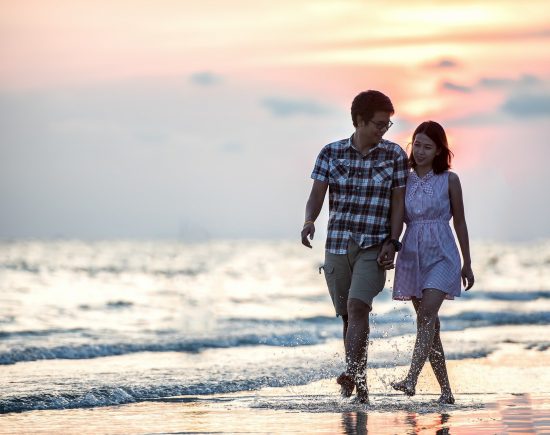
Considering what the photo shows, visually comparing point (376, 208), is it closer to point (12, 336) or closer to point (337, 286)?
point (337, 286)

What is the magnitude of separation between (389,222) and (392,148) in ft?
1.67

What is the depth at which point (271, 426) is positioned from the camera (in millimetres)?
6695

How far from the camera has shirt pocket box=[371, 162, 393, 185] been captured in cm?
708

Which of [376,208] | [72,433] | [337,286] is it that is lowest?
[72,433]

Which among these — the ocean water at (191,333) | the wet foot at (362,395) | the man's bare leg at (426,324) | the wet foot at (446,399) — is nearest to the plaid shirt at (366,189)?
the man's bare leg at (426,324)

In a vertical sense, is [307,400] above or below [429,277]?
below

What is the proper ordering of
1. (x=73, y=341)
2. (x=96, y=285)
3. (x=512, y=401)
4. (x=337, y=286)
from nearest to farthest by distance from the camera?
(x=337, y=286)
(x=512, y=401)
(x=73, y=341)
(x=96, y=285)

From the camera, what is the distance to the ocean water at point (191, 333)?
9.32 m

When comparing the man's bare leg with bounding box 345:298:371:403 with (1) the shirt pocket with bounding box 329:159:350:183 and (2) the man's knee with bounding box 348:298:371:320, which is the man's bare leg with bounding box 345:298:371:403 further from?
(1) the shirt pocket with bounding box 329:159:350:183

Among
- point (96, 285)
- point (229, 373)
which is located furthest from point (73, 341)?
point (96, 285)

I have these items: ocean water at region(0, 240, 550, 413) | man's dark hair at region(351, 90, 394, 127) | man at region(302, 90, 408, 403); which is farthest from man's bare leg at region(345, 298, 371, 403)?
ocean water at region(0, 240, 550, 413)

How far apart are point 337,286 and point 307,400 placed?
1.18m

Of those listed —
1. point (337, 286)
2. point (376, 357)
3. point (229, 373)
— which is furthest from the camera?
point (376, 357)

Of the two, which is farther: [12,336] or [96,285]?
[96,285]
